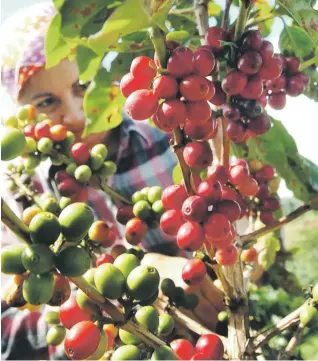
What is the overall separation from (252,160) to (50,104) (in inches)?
65.2

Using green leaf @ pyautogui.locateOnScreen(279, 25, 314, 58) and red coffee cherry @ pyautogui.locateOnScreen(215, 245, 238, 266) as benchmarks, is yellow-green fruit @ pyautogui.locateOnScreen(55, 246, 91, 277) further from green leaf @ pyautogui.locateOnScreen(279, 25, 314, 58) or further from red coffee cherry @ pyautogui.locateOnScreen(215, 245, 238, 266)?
green leaf @ pyautogui.locateOnScreen(279, 25, 314, 58)

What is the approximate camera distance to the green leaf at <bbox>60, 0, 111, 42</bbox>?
1235mm

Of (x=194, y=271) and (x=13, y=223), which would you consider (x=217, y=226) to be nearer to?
(x=194, y=271)

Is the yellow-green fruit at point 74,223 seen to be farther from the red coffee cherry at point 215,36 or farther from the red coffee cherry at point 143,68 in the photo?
the red coffee cherry at point 215,36

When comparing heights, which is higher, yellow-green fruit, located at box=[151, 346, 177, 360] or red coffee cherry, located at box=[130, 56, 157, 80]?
red coffee cherry, located at box=[130, 56, 157, 80]

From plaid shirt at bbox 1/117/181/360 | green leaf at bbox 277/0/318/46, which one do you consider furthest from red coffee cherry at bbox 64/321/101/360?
plaid shirt at bbox 1/117/181/360

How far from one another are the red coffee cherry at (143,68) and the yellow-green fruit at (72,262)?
1.20ft

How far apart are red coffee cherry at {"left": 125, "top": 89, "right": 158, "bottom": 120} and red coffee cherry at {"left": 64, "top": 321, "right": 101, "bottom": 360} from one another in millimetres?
373

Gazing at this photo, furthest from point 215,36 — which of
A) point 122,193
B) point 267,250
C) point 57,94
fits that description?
point 57,94

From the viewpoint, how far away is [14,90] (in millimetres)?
2963

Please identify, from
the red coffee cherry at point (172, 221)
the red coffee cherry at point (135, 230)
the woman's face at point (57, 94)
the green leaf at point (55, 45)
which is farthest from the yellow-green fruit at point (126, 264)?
the woman's face at point (57, 94)

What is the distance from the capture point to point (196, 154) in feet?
3.02

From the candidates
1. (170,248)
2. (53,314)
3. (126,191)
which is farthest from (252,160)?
(126,191)

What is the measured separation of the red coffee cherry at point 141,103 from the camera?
0.86 metres
